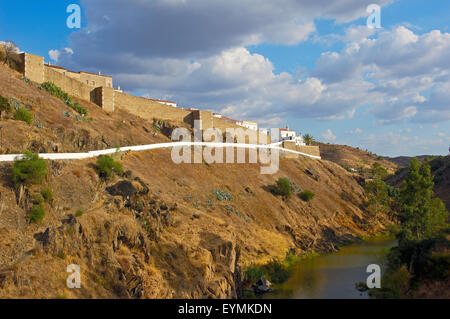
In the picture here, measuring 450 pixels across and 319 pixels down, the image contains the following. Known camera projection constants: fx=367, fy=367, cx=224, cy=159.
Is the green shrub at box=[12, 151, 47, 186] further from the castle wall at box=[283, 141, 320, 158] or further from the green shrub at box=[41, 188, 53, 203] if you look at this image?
the castle wall at box=[283, 141, 320, 158]

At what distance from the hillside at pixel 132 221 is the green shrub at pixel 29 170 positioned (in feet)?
1.56

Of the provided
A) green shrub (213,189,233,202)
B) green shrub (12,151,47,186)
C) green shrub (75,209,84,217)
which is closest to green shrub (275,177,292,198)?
green shrub (213,189,233,202)

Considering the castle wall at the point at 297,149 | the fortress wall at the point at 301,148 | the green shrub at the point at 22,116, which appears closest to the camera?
the green shrub at the point at 22,116

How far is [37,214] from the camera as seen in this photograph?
722 inches

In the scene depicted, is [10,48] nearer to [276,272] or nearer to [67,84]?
[67,84]

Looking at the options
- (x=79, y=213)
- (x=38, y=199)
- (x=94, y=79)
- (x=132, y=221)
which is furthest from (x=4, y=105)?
(x=94, y=79)

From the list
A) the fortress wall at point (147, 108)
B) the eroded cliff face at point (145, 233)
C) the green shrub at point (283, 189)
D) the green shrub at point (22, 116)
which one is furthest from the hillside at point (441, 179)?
the green shrub at point (22, 116)

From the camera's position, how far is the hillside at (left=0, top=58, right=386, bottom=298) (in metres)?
17.2

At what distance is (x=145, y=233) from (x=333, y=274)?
647 inches

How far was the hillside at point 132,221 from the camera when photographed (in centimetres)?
1717

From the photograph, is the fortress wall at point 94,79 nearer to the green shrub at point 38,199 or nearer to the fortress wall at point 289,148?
the fortress wall at point 289,148

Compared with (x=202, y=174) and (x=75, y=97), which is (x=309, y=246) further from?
(x=75, y=97)

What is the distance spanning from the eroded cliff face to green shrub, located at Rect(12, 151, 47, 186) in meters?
0.53

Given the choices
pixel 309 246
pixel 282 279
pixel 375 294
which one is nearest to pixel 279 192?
pixel 309 246
